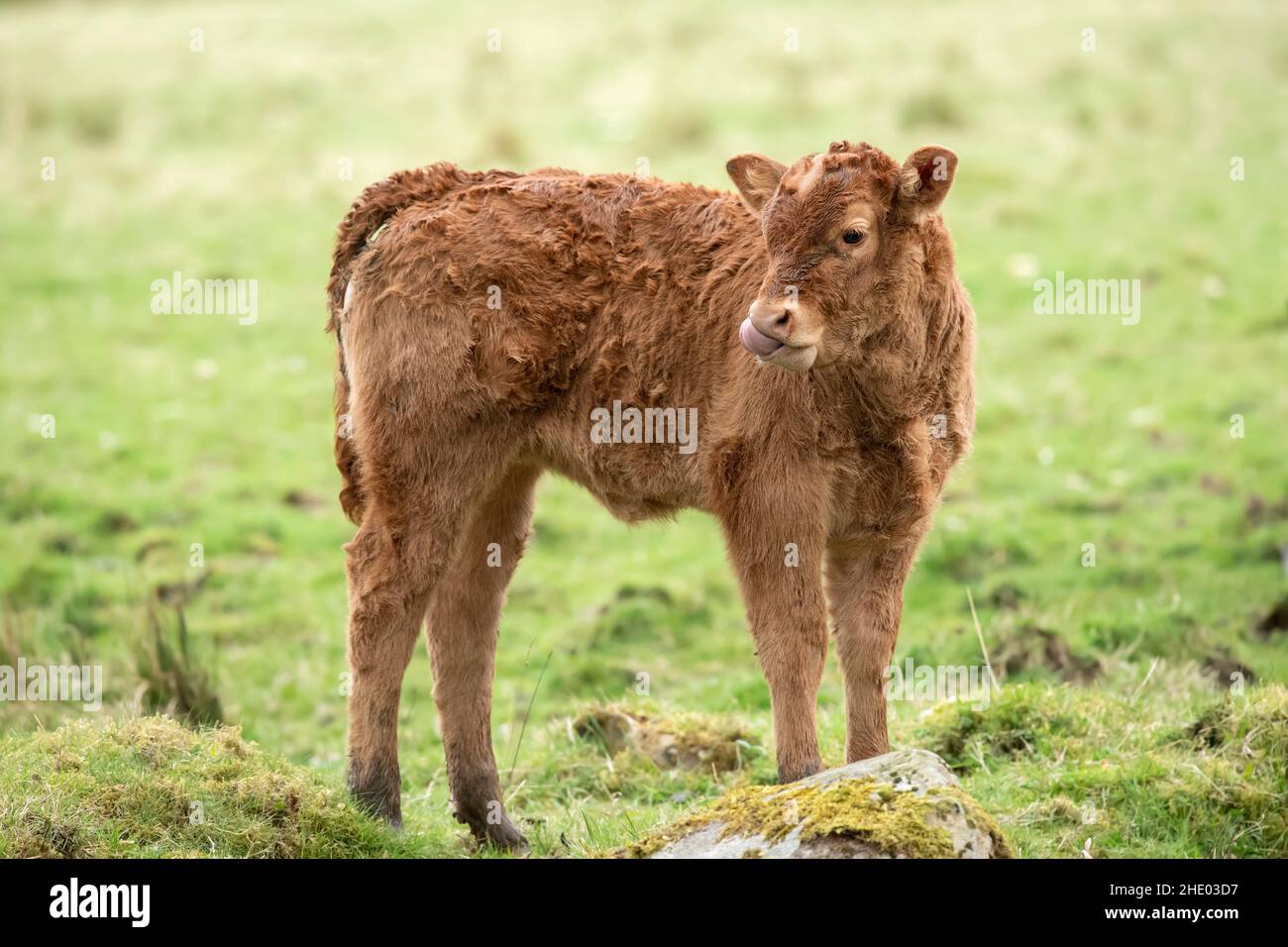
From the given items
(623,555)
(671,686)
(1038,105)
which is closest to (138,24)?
(1038,105)

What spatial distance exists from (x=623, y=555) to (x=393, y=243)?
6.41m

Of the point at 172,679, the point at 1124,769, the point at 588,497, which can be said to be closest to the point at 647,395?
the point at 1124,769

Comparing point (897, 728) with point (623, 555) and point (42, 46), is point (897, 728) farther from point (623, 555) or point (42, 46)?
point (42, 46)

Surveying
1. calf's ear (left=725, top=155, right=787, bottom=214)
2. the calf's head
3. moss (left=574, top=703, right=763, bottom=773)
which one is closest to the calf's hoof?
moss (left=574, top=703, right=763, bottom=773)

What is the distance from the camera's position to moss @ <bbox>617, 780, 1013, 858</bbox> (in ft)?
18.2

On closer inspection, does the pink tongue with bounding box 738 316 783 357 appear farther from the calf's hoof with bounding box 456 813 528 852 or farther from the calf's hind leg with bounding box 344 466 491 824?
the calf's hoof with bounding box 456 813 528 852

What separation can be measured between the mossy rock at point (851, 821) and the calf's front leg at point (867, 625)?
834 millimetres

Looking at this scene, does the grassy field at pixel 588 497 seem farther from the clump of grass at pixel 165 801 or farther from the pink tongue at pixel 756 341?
the pink tongue at pixel 756 341

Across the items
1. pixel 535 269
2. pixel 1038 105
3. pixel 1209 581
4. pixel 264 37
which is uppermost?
pixel 264 37

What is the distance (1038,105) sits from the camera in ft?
67.7

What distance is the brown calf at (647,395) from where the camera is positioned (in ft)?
21.3

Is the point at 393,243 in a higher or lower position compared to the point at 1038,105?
lower

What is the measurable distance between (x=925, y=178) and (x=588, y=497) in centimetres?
858

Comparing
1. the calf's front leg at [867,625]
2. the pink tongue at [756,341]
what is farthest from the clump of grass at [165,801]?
the pink tongue at [756,341]
